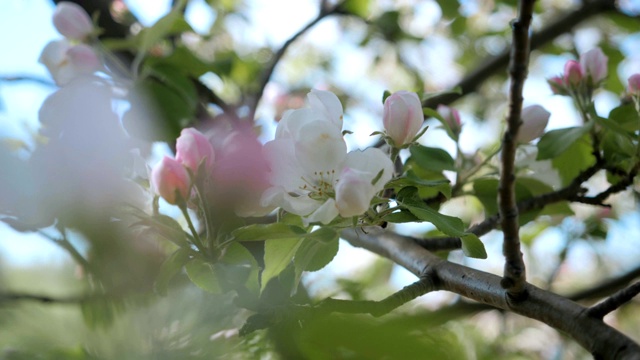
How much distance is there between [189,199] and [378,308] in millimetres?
186

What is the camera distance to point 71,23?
2.93 feet

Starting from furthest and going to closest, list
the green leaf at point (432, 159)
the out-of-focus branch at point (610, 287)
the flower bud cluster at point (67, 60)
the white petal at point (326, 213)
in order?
the out-of-focus branch at point (610, 287), the flower bud cluster at point (67, 60), the green leaf at point (432, 159), the white petal at point (326, 213)

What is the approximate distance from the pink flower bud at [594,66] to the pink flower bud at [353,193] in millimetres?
396

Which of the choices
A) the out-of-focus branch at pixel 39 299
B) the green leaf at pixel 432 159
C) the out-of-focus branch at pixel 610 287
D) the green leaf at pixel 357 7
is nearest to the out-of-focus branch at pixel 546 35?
the green leaf at pixel 357 7

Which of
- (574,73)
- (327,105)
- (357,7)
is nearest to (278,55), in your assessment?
(357,7)

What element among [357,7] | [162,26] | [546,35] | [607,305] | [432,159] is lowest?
[607,305]

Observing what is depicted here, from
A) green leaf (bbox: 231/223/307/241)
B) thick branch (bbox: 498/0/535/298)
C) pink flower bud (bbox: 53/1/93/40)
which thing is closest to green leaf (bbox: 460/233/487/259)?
thick branch (bbox: 498/0/535/298)

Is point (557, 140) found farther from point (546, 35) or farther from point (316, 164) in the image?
point (546, 35)

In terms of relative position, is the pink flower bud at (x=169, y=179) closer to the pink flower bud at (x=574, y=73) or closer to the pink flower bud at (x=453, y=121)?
the pink flower bud at (x=453, y=121)

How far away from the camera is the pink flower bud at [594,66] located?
28.4 inches

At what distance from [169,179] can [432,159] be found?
26cm

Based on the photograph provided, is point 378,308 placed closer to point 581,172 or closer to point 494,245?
point 581,172

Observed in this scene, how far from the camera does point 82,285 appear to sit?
1.33ft

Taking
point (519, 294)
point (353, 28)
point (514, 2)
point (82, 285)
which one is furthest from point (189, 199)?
point (353, 28)
